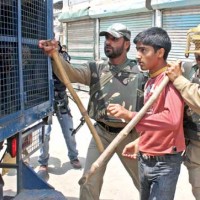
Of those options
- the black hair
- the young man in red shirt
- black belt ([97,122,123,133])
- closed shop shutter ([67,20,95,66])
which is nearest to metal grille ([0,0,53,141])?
black belt ([97,122,123,133])

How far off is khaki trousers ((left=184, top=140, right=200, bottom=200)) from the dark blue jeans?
282 mm

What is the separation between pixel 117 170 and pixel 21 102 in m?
2.63

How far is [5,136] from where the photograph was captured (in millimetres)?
2596

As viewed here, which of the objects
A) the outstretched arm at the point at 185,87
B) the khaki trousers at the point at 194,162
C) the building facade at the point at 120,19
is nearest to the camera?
the outstretched arm at the point at 185,87

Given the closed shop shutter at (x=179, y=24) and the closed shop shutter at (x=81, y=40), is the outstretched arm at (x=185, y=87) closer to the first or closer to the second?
the closed shop shutter at (x=179, y=24)

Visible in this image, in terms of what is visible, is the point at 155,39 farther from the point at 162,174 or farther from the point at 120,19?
the point at 120,19

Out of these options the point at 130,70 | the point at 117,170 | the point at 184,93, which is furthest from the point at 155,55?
the point at 117,170

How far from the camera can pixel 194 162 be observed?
297cm

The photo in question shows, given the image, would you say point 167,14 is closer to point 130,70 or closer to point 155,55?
point 130,70

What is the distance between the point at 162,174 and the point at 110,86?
108 cm

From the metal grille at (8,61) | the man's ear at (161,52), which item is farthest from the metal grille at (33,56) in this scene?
the man's ear at (161,52)

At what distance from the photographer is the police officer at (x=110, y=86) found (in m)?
3.44

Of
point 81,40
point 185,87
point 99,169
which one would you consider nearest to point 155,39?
point 185,87

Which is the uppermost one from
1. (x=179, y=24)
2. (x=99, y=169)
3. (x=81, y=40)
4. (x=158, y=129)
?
(x=179, y=24)
